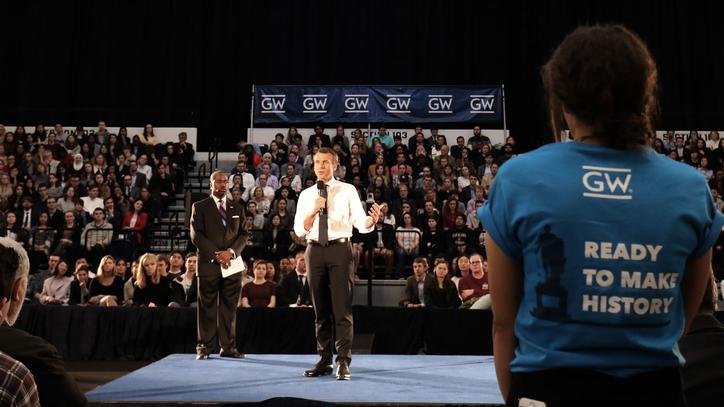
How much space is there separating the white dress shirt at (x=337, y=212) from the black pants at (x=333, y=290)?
3.9 inches

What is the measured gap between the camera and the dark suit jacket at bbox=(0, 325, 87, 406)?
1503 millimetres

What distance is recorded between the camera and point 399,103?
15.3 m

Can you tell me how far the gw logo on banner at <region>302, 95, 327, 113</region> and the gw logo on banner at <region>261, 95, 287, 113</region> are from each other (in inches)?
17.1

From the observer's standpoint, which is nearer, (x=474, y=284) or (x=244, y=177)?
(x=474, y=284)

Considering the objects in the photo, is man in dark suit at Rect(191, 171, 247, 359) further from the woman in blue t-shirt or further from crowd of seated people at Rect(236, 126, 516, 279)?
the woman in blue t-shirt

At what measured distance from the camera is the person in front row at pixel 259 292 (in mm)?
8461

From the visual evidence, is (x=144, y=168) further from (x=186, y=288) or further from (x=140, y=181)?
(x=186, y=288)

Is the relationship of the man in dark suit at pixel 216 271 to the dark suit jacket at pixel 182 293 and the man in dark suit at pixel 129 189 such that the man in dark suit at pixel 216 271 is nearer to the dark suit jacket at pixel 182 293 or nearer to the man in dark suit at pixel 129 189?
the dark suit jacket at pixel 182 293

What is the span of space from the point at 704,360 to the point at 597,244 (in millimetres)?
730

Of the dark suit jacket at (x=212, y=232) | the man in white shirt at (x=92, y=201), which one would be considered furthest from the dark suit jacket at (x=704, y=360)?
the man in white shirt at (x=92, y=201)

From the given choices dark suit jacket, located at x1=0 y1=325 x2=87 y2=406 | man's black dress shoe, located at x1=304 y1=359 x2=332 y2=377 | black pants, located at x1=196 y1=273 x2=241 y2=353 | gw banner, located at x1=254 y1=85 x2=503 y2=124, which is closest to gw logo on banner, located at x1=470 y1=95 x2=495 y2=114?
gw banner, located at x1=254 y1=85 x2=503 y2=124

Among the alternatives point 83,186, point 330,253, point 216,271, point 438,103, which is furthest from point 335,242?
point 438,103

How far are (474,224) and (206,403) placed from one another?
7731 mm

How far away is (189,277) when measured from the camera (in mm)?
8492
